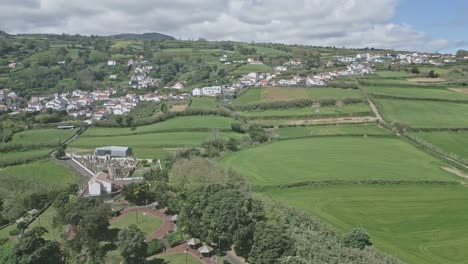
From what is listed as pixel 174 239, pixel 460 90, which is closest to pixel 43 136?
pixel 174 239

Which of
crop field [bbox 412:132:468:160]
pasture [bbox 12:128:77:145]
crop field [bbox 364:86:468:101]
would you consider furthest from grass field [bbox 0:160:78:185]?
crop field [bbox 364:86:468:101]

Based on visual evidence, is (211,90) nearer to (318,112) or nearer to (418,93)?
(318,112)

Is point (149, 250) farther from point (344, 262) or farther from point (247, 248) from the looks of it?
point (344, 262)

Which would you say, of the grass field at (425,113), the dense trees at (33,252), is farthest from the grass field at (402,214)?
the grass field at (425,113)

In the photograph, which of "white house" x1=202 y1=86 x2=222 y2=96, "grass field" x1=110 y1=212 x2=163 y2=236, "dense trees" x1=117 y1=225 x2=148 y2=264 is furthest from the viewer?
"white house" x1=202 y1=86 x2=222 y2=96

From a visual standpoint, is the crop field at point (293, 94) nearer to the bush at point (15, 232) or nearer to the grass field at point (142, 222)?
the grass field at point (142, 222)

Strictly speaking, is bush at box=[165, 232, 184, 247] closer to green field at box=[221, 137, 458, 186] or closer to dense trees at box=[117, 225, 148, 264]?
dense trees at box=[117, 225, 148, 264]

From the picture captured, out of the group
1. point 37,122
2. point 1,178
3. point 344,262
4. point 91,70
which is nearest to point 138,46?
point 91,70
